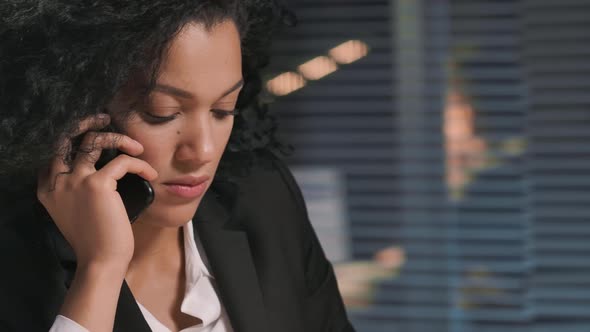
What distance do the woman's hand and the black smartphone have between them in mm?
23

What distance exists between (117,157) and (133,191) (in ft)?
0.18

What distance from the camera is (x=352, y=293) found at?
4.13 metres

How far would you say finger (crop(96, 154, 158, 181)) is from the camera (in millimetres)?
1352

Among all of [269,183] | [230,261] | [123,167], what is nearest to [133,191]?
[123,167]

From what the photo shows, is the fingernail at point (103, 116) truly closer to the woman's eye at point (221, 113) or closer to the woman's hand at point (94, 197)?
the woman's hand at point (94, 197)

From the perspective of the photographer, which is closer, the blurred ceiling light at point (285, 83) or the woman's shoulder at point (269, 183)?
the woman's shoulder at point (269, 183)

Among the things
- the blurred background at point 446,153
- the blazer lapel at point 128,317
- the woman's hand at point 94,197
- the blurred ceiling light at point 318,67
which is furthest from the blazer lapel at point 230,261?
the blurred ceiling light at point 318,67

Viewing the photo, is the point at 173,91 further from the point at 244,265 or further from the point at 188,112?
the point at 244,265

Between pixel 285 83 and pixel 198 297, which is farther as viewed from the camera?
pixel 285 83

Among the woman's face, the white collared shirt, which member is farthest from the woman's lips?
the white collared shirt

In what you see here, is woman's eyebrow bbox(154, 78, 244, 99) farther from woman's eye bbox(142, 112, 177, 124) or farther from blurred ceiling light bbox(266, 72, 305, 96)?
blurred ceiling light bbox(266, 72, 305, 96)

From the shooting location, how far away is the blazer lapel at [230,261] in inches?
61.7

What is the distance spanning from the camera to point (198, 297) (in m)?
1.56

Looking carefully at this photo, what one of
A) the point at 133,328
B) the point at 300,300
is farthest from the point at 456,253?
the point at 133,328
